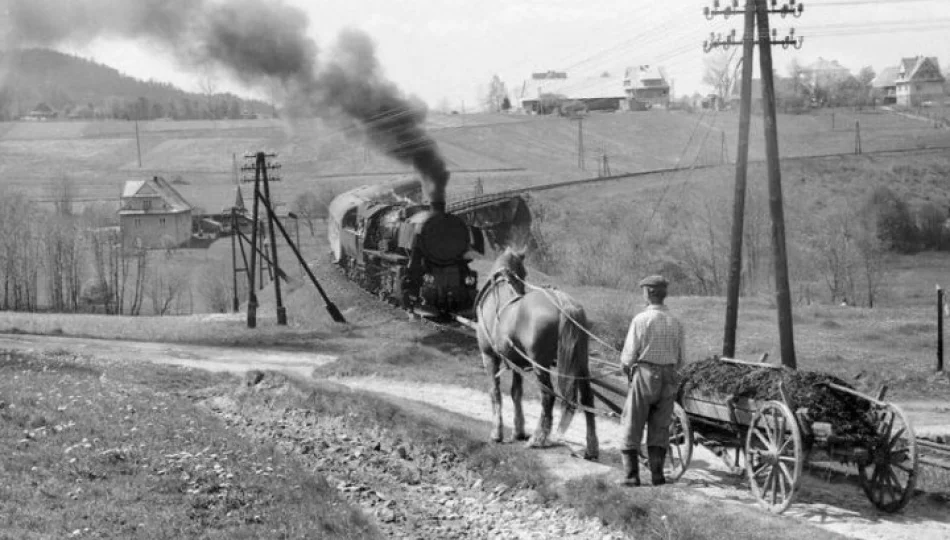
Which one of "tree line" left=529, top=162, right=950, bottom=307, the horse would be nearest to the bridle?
the horse

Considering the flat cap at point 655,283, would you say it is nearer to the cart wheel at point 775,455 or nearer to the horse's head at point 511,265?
the cart wheel at point 775,455

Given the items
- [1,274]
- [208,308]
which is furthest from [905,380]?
[1,274]

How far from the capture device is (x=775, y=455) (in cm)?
1189

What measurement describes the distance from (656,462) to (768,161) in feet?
46.5

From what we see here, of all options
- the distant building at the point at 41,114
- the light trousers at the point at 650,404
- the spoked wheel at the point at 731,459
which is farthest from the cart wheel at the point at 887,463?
the distant building at the point at 41,114

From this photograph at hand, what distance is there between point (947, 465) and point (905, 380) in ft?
52.0

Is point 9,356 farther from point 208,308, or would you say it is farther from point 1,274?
point 1,274

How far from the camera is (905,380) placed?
87.7 ft

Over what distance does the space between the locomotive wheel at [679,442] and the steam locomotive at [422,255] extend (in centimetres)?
1870

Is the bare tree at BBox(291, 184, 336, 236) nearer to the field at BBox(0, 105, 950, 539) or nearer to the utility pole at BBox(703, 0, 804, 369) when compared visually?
the field at BBox(0, 105, 950, 539)

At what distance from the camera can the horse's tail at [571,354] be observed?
14.4 m

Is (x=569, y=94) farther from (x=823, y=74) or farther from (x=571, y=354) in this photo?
(x=571, y=354)

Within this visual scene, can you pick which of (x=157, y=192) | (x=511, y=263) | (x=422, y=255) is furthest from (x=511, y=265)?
(x=157, y=192)

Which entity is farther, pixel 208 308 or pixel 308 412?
pixel 208 308
